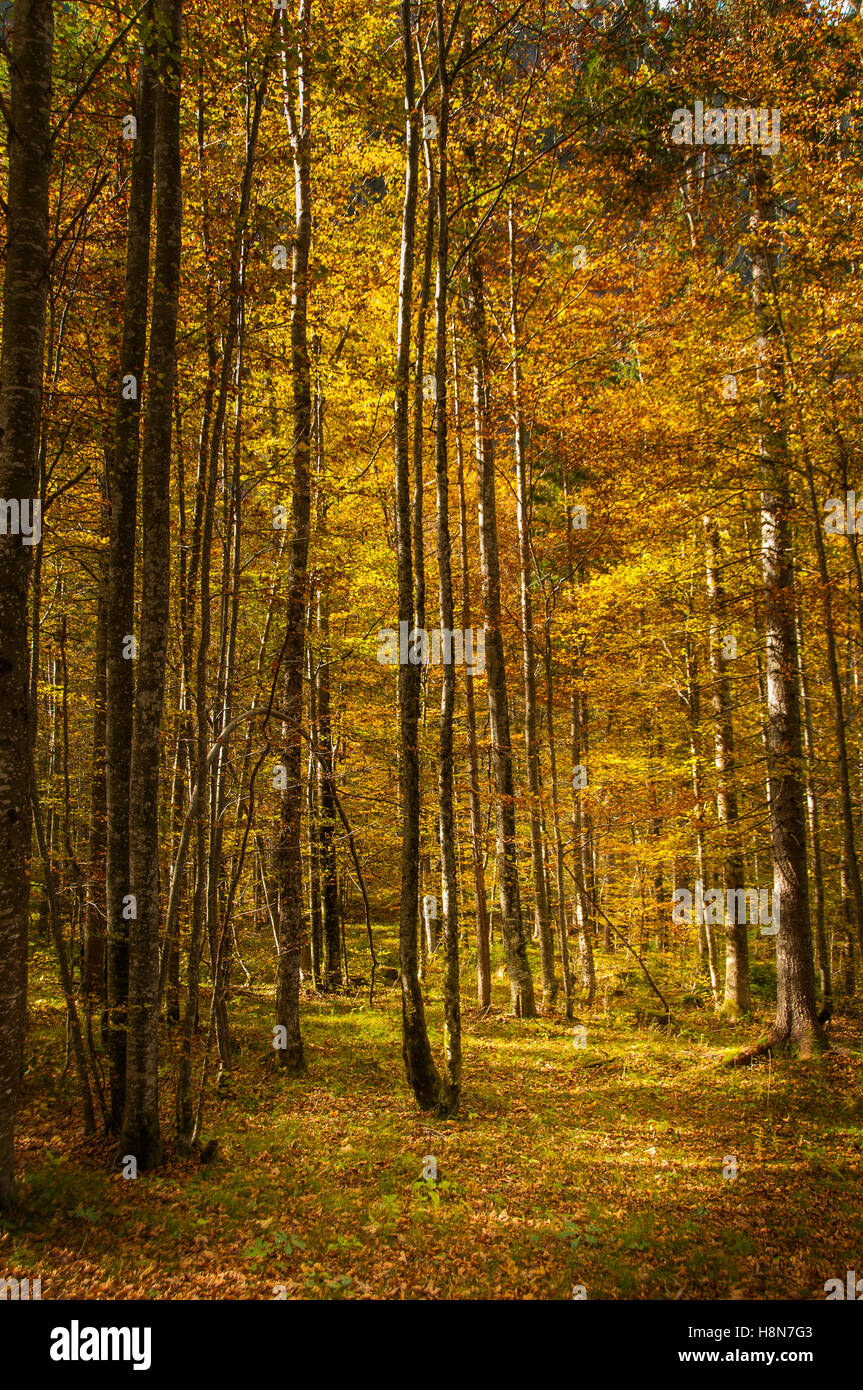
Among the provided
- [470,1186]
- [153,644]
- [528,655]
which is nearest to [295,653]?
[153,644]

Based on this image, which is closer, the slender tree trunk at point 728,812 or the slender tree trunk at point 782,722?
the slender tree trunk at point 782,722

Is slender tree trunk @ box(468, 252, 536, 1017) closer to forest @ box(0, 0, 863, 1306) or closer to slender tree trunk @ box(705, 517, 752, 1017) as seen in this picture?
forest @ box(0, 0, 863, 1306)

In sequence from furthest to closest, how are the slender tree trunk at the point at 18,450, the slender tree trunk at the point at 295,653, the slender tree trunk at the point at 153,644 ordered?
the slender tree trunk at the point at 295,653
the slender tree trunk at the point at 153,644
the slender tree trunk at the point at 18,450

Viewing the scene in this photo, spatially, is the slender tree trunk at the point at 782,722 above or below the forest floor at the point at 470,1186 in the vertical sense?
above

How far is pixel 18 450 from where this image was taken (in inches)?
184

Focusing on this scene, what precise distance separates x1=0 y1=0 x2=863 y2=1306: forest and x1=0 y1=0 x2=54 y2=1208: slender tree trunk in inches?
1.1

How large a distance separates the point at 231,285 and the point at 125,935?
641cm

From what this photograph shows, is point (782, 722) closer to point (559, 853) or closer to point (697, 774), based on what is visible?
point (697, 774)

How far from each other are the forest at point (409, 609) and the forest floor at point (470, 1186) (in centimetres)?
5

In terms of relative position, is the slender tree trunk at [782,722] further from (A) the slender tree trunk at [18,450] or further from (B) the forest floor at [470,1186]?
(A) the slender tree trunk at [18,450]

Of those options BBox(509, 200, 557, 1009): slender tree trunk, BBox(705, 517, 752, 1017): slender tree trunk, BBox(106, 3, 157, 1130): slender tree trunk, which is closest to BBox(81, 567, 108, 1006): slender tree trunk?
BBox(106, 3, 157, 1130): slender tree trunk

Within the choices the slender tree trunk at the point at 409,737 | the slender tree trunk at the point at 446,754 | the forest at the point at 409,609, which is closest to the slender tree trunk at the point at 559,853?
the forest at the point at 409,609

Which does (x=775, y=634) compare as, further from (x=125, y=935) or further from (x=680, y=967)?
(x=680, y=967)

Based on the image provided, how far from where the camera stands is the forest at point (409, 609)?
5.12 meters
